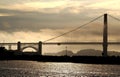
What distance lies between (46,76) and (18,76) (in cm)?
566

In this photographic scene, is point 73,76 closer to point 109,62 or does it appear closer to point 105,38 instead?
point 105,38

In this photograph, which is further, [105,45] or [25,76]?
[105,45]

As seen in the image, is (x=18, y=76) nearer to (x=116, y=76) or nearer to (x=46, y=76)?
(x=46, y=76)

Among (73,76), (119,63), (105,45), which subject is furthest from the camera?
(119,63)

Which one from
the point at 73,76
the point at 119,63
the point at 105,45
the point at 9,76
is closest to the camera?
the point at 9,76

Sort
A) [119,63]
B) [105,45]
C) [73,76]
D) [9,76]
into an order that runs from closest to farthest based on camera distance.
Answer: [9,76] < [73,76] < [105,45] < [119,63]

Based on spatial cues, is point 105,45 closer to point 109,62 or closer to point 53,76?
point 109,62

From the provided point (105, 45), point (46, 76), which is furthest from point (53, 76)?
point (105, 45)

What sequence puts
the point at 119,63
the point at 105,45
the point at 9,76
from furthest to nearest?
1. the point at 119,63
2. the point at 105,45
3. the point at 9,76

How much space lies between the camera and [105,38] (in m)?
184

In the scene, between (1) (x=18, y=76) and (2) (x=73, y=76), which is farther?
(2) (x=73, y=76)

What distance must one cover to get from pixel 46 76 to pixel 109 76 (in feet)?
50.5

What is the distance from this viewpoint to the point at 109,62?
655 ft

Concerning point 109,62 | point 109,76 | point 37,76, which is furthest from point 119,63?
point 37,76
